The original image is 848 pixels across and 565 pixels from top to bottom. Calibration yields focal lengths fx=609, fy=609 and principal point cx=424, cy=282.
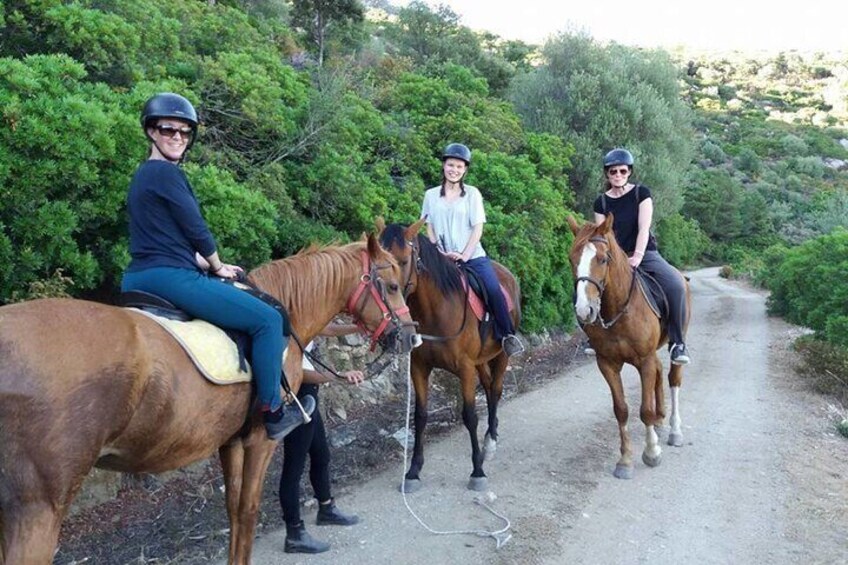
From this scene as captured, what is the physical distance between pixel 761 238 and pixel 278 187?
5387 cm

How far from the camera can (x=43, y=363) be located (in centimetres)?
256

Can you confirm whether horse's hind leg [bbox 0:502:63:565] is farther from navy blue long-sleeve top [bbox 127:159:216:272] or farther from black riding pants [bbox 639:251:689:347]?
black riding pants [bbox 639:251:689:347]

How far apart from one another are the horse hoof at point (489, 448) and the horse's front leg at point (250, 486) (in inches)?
130

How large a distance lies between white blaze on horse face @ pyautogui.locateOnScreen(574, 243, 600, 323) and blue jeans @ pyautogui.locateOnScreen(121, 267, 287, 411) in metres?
3.21

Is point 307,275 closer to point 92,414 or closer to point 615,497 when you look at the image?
point 92,414

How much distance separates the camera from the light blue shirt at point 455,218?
254 inches

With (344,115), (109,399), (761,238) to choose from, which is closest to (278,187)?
(344,115)

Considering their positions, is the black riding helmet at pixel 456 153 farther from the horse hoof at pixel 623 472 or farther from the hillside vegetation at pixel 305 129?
the horse hoof at pixel 623 472

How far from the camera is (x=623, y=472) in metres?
6.27

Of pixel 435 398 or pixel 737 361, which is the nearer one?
pixel 435 398

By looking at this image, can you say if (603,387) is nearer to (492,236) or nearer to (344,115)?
(492,236)

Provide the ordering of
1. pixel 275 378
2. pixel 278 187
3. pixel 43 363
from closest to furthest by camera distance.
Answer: pixel 43 363 → pixel 275 378 → pixel 278 187

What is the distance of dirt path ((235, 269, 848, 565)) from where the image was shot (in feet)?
15.5

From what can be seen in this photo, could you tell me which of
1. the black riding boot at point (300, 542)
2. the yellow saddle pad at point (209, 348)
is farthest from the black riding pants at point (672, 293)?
the yellow saddle pad at point (209, 348)
